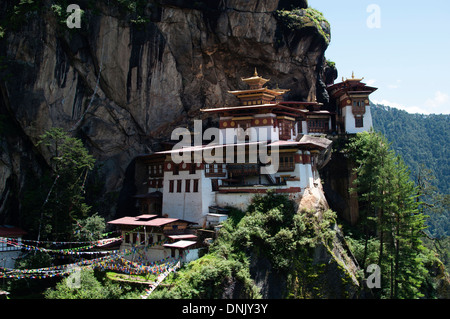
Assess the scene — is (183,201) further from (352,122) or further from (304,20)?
(304,20)

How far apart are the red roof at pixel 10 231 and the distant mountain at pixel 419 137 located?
85250 mm

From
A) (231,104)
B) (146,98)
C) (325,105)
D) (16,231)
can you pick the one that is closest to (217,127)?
(231,104)

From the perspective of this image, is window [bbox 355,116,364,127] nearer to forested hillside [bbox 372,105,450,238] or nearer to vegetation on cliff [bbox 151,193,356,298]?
vegetation on cliff [bbox 151,193,356,298]

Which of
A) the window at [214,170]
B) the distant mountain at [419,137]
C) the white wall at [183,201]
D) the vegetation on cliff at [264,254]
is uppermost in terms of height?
the distant mountain at [419,137]

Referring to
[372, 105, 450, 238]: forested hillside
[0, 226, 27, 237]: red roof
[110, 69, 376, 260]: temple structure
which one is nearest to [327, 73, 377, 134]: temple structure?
[110, 69, 376, 260]: temple structure

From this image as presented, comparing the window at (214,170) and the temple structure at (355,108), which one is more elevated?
the temple structure at (355,108)

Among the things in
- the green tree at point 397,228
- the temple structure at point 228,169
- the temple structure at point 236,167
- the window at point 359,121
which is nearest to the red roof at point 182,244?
the temple structure at point 228,169

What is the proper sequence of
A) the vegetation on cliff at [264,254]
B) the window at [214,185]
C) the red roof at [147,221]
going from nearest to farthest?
1. the vegetation on cliff at [264,254]
2. the red roof at [147,221]
3. the window at [214,185]

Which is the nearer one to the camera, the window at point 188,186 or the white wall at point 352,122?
the window at point 188,186

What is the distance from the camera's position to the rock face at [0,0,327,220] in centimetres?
3453

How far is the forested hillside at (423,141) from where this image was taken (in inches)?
3856

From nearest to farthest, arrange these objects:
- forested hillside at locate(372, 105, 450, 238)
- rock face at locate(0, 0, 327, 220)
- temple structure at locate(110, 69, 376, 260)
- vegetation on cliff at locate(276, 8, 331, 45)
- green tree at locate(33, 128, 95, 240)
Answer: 1. green tree at locate(33, 128, 95, 240)
2. rock face at locate(0, 0, 327, 220)
3. temple structure at locate(110, 69, 376, 260)
4. vegetation on cliff at locate(276, 8, 331, 45)
5. forested hillside at locate(372, 105, 450, 238)

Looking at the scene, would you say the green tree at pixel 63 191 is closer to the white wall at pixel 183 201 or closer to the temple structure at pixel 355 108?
the white wall at pixel 183 201

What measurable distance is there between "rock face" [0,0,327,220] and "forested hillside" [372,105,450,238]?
2451 inches
